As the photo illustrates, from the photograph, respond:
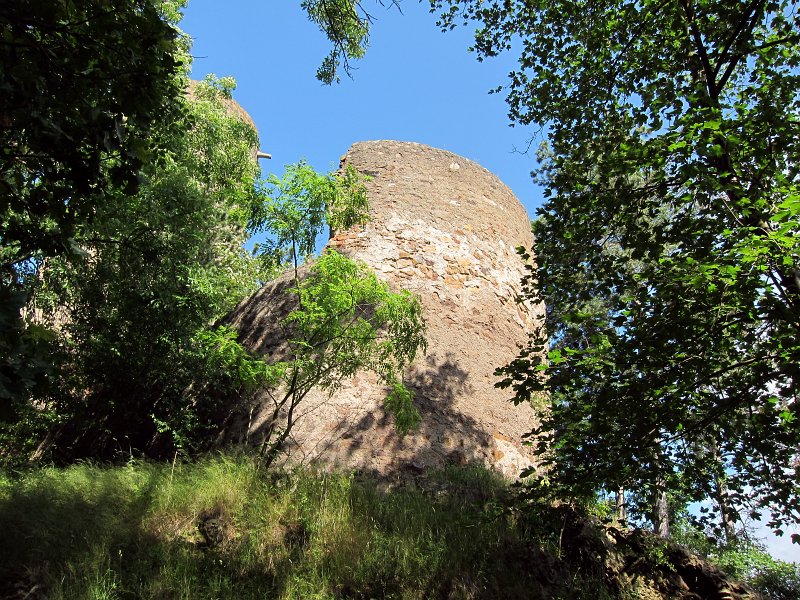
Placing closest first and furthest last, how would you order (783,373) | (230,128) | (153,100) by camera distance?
1. (153,100)
2. (783,373)
3. (230,128)

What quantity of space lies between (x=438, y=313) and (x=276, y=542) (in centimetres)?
361

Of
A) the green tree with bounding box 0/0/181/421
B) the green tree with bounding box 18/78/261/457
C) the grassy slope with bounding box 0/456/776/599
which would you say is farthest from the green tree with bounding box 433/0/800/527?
the green tree with bounding box 18/78/261/457

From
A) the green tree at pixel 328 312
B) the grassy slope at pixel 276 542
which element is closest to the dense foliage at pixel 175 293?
the green tree at pixel 328 312

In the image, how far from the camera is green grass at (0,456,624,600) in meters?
3.98

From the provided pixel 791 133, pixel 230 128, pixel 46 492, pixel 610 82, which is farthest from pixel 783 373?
pixel 230 128

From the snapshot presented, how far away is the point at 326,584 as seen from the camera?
4.14m

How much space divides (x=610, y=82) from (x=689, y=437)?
3436 mm

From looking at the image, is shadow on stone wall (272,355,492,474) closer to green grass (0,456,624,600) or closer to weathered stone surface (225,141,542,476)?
weathered stone surface (225,141,542,476)

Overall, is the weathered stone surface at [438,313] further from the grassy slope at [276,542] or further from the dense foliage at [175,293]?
the grassy slope at [276,542]

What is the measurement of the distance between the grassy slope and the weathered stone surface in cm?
72

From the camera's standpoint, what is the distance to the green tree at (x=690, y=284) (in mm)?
3836

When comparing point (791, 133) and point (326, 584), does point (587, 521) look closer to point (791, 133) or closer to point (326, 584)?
point (326, 584)

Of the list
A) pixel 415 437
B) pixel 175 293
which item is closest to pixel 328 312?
pixel 415 437

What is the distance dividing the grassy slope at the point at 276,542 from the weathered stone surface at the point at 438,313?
72 cm
